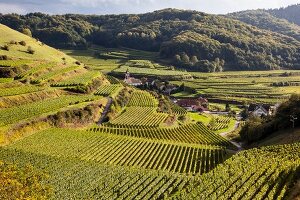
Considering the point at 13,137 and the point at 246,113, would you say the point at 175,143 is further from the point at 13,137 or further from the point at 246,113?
the point at 246,113

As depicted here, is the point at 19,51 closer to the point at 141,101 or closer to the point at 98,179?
the point at 141,101

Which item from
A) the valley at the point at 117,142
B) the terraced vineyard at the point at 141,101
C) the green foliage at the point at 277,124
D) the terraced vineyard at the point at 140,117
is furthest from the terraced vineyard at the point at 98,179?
the terraced vineyard at the point at 141,101

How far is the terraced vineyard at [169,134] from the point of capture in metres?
81.2

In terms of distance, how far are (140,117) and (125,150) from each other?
28557 mm

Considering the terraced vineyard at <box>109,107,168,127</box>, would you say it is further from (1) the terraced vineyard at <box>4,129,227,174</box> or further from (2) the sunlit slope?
(2) the sunlit slope

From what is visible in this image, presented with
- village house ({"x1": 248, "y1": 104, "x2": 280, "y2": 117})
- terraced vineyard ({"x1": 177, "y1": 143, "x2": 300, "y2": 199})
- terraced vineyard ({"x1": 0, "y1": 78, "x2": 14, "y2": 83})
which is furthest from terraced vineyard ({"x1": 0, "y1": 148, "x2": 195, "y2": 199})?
village house ({"x1": 248, "y1": 104, "x2": 280, "y2": 117})

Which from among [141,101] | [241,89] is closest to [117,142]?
[141,101]

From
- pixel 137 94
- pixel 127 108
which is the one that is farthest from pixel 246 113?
pixel 127 108

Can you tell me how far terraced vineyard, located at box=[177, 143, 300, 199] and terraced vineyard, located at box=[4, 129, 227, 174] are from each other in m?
6.16

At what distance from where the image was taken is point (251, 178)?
4872cm

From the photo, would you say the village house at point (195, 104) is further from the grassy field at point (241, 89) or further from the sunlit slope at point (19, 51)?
the sunlit slope at point (19, 51)

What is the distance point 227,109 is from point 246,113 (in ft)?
A: 33.9

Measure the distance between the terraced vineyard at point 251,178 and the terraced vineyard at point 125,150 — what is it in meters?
6.16

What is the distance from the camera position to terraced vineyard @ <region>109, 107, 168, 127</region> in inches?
3514
